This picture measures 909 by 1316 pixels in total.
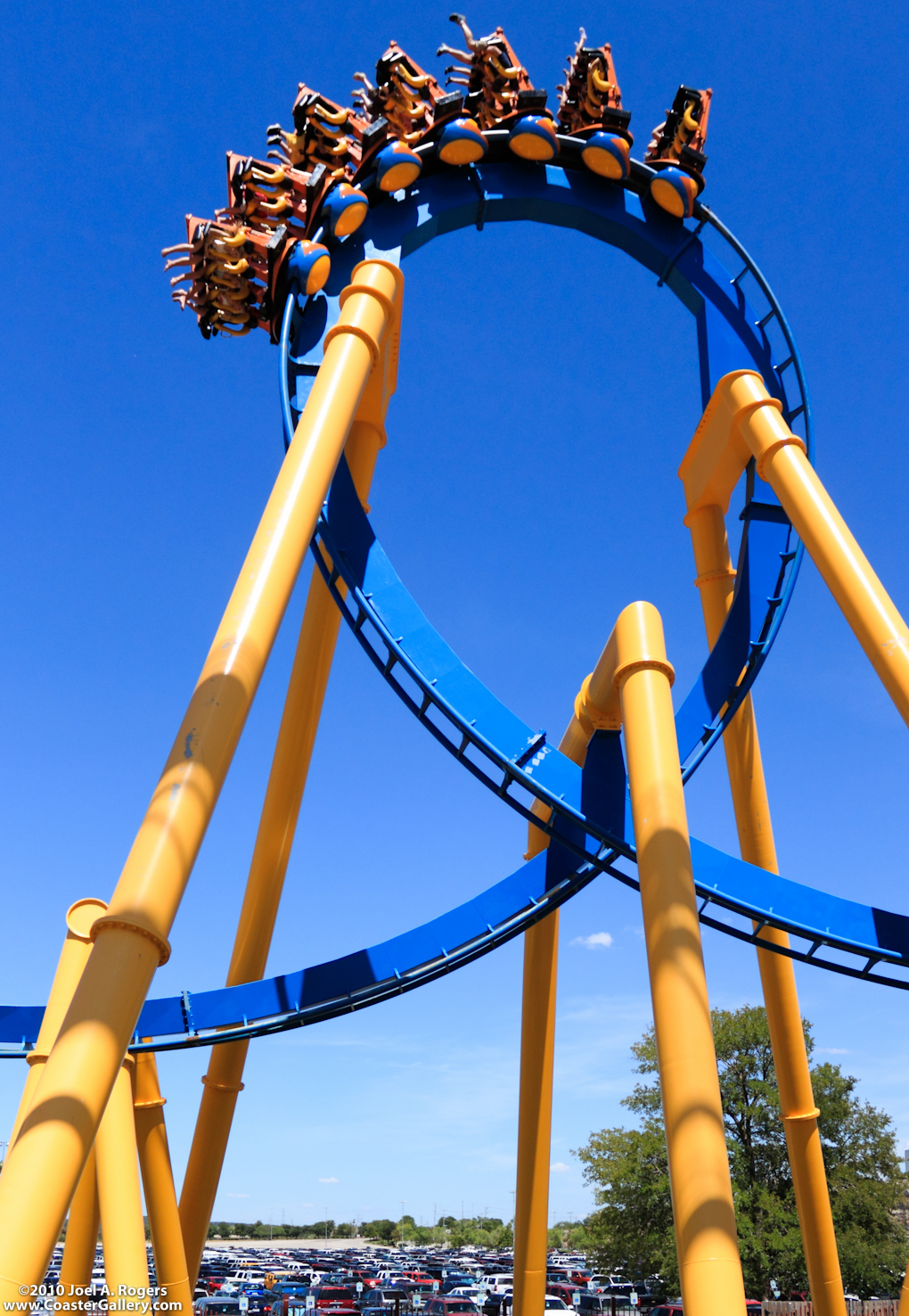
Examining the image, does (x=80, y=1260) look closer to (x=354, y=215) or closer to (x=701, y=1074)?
(x=701, y=1074)

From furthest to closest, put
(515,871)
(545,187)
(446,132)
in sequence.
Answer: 1. (545,187)
2. (446,132)
3. (515,871)

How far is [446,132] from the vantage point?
10625 millimetres

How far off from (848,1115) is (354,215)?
28.3 m

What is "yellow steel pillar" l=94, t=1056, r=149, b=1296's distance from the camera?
6910 mm

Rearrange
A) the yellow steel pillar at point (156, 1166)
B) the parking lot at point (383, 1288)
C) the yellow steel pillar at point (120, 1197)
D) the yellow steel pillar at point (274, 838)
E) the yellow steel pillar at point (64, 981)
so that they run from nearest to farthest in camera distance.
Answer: the yellow steel pillar at point (120, 1197) < the yellow steel pillar at point (64, 981) < the yellow steel pillar at point (156, 1166) < the yellow steel pillar at point (274, 838) < the parking lot at point (383, 1288)

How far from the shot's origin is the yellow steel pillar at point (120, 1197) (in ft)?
22.7

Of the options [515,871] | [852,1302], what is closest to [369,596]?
[515,871]

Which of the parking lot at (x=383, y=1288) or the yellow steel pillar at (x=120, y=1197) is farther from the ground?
the parking lot at (x=383, y=1288)

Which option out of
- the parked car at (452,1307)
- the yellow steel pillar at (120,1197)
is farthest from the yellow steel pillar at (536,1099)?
the parked car at (452,1307)

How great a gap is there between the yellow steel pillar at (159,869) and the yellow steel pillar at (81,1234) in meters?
4.52

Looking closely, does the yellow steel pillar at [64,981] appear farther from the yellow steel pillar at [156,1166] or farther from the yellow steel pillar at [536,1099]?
the yellow steel pillar at [536,1099]

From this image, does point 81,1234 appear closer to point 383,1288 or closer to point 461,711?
point 461,711

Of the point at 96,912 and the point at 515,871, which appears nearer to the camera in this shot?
the point at 96,912

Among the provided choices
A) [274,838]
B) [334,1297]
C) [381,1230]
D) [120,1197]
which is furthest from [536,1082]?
[381,1230]
